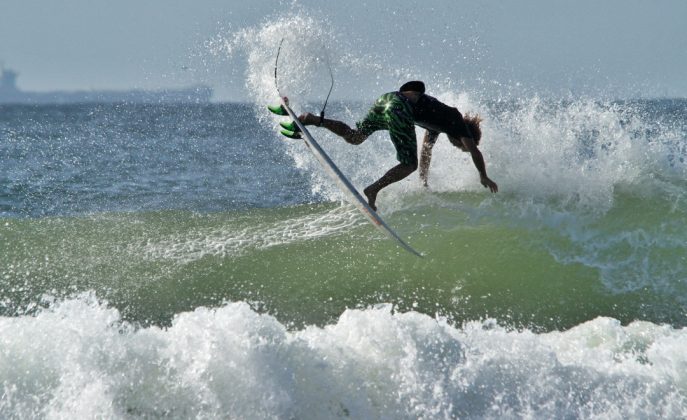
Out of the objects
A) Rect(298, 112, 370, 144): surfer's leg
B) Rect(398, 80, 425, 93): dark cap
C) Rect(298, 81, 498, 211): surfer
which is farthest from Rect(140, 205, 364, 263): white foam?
Rect(398, 80, 425, 93): dark cap

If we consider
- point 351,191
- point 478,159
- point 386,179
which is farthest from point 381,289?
point 478,159

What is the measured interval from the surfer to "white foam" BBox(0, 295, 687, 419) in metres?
2.57

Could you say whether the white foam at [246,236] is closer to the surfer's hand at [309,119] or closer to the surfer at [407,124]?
the surfer at [407,124]

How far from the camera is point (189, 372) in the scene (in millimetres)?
4211

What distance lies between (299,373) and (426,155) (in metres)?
→ 4.50

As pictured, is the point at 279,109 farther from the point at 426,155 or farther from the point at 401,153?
the point at 426,155

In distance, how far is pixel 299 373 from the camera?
4.36m

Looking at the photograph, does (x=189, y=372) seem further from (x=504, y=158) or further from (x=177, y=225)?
(x=504, y=158)

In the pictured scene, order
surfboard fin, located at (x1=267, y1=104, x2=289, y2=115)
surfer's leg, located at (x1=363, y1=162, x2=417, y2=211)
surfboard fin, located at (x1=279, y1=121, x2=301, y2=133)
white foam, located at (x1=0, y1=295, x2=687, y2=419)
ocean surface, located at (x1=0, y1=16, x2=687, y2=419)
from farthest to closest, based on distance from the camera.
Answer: surfboard fin, located at (x1=267, y1=104, x2=289, y2=115)
surfboard fin, located at (x1=279, y1=121, x2=301, y2=133)
surfer's leg, located at (x1=363, y1=162, x2=417, y2=211)
ocean surface, located at (x1=0, y1=16, x2=687, y2=419)
white foam, located at (x1=0, y1=295, x2=687, y2=419)

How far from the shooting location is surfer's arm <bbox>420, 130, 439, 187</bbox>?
8.16 metres

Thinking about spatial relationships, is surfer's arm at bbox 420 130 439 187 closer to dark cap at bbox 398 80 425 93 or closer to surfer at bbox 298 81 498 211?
surfer at bbox 298 81 498 211

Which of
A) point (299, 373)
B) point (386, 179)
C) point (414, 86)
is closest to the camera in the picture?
point (299, 373)

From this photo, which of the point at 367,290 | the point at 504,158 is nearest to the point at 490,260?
the point at 367,290

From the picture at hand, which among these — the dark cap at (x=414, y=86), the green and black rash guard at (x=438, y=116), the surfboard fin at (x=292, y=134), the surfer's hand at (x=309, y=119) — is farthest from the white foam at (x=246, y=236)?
the dark cap at (x=414, y=86)
